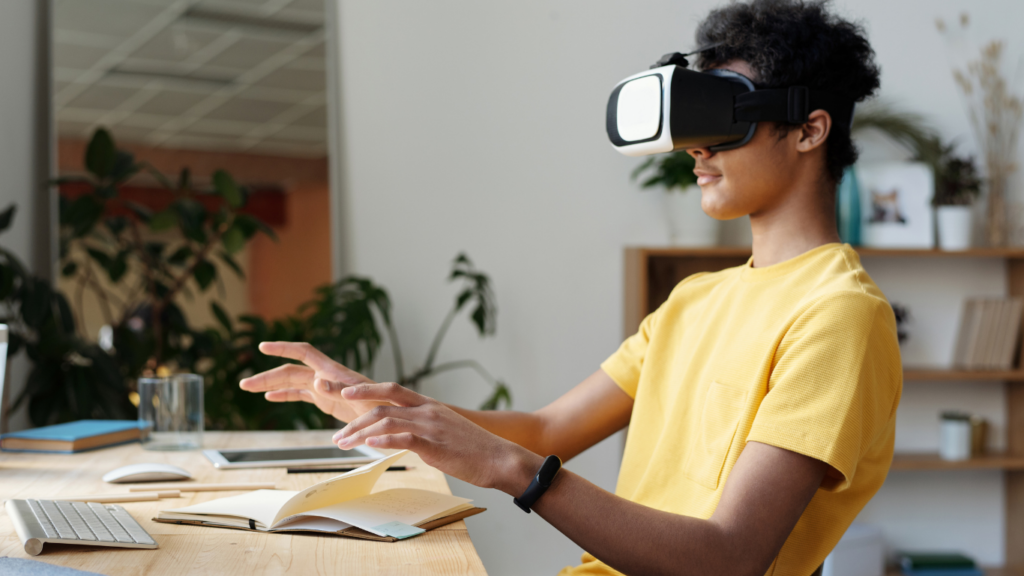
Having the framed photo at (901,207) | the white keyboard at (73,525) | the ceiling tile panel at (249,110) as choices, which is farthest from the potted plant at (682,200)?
the white keyboard at (73,525)

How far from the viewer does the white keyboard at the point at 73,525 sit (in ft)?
Answer: 2.99

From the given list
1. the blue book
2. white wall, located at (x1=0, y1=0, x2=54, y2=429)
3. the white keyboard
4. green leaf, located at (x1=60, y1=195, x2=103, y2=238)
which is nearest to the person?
the white keyboard

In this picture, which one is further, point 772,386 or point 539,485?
point 772,386

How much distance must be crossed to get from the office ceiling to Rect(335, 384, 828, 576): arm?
216 centimetres

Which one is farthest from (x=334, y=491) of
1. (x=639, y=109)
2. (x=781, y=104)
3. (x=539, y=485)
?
(x=781, y=104)

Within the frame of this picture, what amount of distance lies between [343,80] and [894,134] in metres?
2.02

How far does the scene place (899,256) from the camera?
3.13 metres

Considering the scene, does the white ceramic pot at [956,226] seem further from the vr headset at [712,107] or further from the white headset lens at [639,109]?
the white headset lens at [639,109]

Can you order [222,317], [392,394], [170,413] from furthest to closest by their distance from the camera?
[222,317] < [170,413] < [392,394]

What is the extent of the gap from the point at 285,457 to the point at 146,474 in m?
0.25

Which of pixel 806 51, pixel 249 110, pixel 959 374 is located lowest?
pixel 959 374

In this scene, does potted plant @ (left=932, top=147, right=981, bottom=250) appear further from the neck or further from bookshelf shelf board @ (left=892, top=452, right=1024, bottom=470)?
the neck

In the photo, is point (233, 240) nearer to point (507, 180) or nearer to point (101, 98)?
point (101, 98)

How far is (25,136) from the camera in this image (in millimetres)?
2654
